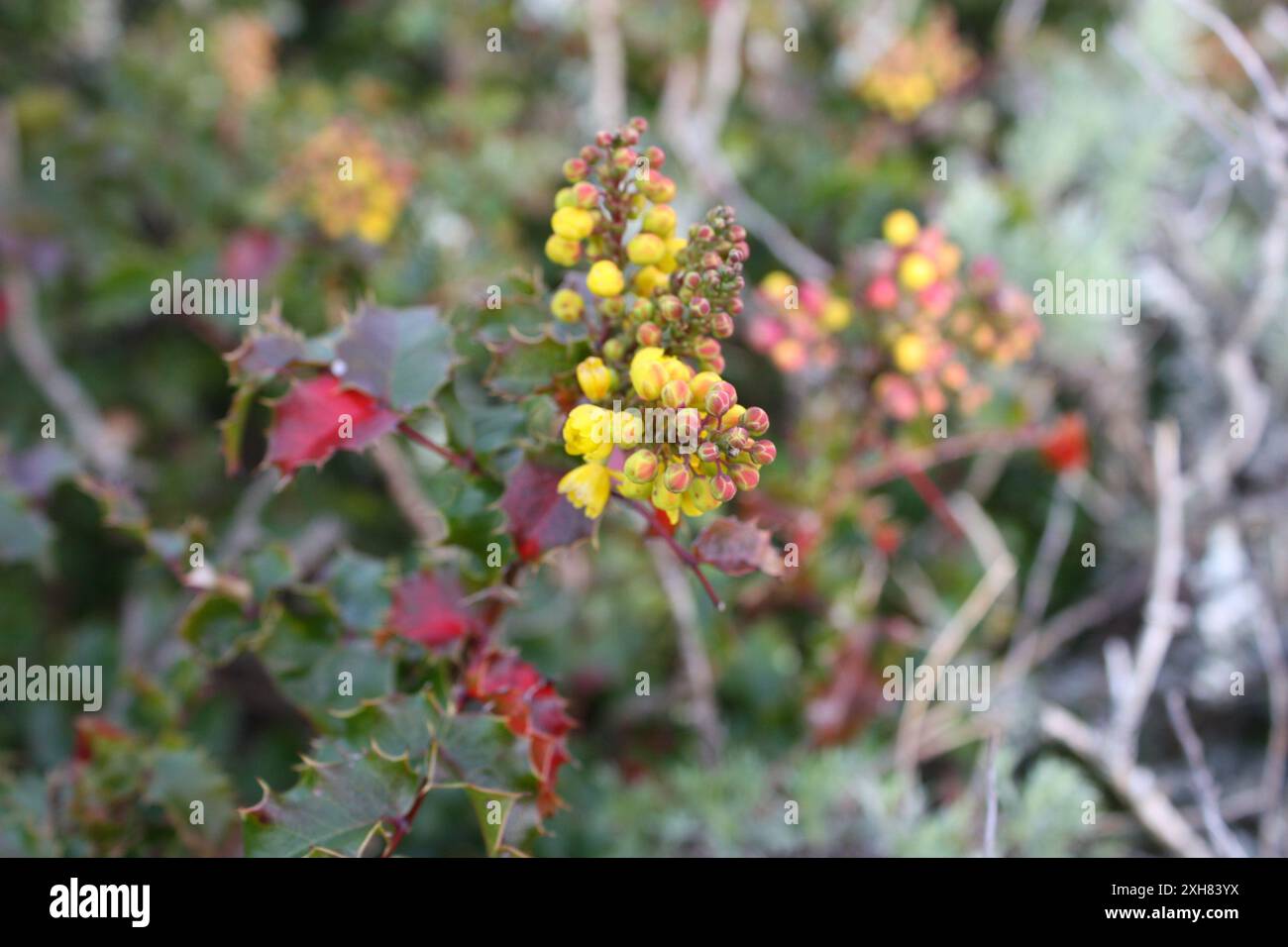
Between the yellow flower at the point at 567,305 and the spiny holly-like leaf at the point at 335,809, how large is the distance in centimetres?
36

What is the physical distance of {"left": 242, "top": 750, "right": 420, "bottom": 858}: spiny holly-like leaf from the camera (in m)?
0.77

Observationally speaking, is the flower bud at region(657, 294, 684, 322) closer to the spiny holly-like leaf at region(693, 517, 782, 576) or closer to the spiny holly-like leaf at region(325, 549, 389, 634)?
the spiny holly-like leaf at region(693, 517, 782, 576)

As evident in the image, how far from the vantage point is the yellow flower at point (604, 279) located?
2.62ft

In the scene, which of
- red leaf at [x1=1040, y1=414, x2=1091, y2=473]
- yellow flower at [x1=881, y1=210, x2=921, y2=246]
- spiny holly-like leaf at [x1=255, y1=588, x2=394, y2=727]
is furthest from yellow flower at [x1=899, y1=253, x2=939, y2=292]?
spiny holly-like leaf at [x1=255, y1=588, x2=394, y2=727]

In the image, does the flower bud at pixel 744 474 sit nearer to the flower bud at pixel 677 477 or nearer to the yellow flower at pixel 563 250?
the flower bud at pixel 677 477

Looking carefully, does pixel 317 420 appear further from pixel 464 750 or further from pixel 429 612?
pixel 464 750

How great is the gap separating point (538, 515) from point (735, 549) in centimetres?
15

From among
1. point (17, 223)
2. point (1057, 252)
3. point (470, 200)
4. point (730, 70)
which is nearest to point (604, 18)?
point (730, 70)

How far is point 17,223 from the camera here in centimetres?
181

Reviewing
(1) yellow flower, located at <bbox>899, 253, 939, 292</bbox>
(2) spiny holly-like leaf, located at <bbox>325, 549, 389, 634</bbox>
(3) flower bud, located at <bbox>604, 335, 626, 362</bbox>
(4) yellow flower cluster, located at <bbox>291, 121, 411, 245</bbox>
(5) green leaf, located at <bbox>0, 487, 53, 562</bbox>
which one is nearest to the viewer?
(3) flower bud, located at <bbox>604, 335, 626, 362</bbox>

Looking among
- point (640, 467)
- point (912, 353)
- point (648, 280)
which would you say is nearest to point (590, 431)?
point (640, 467)

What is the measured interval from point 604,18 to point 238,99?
2.27 ft

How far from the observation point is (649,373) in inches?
28.6

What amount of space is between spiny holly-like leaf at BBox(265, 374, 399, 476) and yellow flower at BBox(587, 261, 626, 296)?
0.64 feet
